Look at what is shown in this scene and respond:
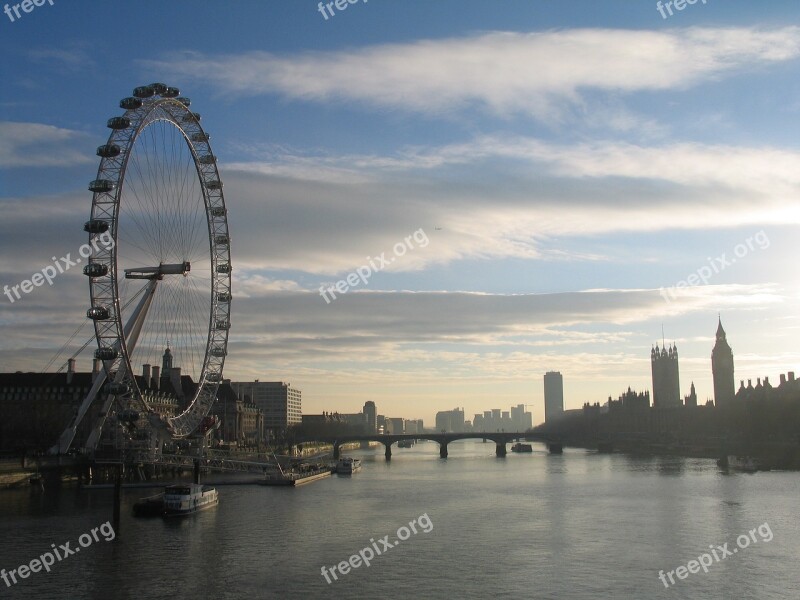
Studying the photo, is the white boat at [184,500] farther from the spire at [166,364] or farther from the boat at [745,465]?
the spire at [166,364]

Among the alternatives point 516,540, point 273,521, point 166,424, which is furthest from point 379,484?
point 516,540

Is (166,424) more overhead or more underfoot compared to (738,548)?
more overhead

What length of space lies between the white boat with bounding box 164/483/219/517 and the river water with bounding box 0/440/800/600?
1.44m

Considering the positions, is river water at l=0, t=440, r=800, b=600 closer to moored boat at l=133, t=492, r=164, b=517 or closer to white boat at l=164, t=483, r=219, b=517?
moored boat at l=133, t=492, r=164, b=517

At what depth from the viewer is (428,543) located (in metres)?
45.9

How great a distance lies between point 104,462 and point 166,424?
9.05m

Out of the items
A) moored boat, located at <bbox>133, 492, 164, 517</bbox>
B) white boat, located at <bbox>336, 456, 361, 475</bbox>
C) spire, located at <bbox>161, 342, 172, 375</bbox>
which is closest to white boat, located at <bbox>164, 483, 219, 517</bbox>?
moored boat, located at <bbox>133, 492, 164, 517</bbox>

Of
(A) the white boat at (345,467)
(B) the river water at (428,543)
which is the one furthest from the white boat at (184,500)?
(A) the white boat at (345,467)

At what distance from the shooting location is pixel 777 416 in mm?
130000

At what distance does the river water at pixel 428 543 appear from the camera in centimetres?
3566

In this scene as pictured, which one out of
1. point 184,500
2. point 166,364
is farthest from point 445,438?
point 184,500

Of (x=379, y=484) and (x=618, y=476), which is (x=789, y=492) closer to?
(x=618, y=476)

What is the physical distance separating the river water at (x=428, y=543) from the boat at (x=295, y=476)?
7.51 meters

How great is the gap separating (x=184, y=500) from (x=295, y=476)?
30253 millimetres
